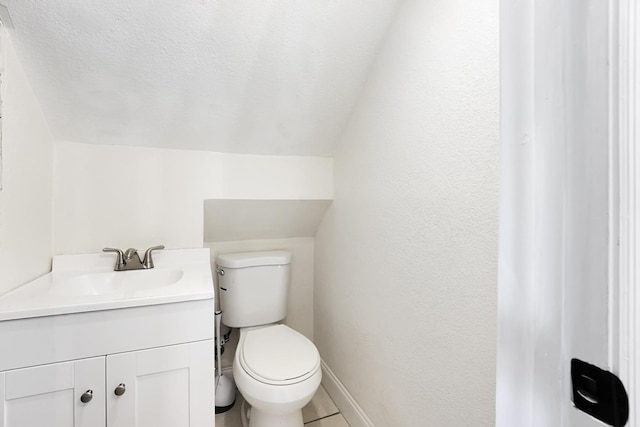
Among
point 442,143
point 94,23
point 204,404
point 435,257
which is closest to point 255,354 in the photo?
point 204,404

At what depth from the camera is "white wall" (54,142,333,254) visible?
1.32m

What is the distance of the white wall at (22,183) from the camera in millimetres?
957

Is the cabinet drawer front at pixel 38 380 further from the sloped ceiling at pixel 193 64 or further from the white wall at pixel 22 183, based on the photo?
the sloped ceiling at pixel 193 64

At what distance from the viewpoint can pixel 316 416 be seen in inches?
60.9

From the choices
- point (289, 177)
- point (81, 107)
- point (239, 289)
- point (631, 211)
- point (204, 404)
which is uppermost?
point (81, 107)

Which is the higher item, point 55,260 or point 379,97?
point 379,97

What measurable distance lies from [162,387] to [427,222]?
3.47 ft

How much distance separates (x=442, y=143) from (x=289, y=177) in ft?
3.10

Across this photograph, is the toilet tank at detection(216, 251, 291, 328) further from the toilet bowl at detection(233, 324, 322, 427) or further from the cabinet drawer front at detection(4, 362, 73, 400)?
the cabinet drawer front at detection(4, 362, 73, 400)

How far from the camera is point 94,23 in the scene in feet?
3.26

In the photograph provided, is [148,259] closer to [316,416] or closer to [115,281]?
[115,281]

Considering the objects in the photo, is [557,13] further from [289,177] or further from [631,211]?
[289,177]

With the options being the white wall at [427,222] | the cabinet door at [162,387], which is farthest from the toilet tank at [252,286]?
the cabinet door at [162,387]

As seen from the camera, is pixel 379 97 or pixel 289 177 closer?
pixel 379 97
